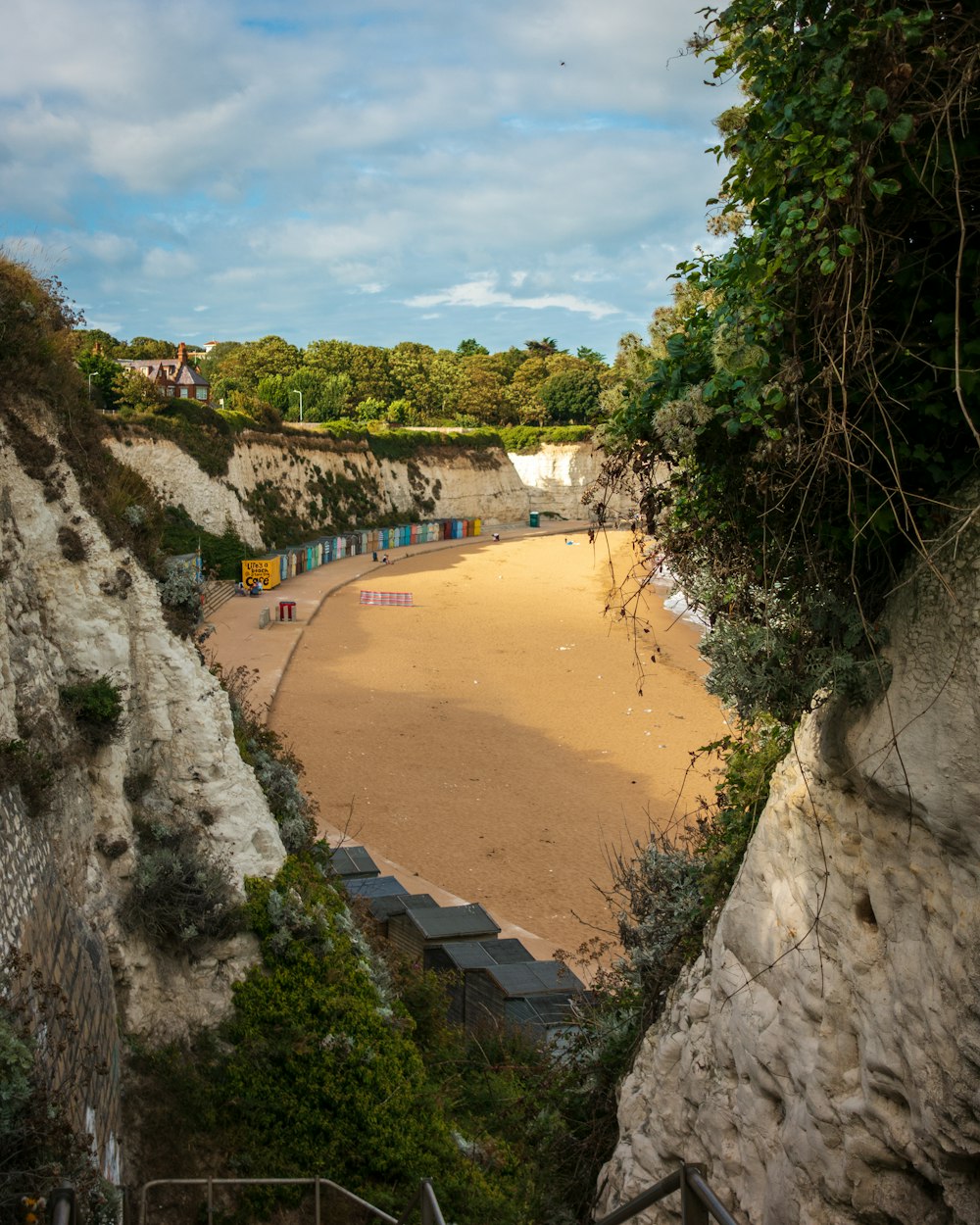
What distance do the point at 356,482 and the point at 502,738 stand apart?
34.9 metres

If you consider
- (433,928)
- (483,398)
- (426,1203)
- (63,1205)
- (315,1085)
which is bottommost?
(433,928)

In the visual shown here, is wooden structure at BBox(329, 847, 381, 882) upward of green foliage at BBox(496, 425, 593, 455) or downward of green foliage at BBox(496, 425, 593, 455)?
downward

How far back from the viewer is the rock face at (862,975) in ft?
13.5

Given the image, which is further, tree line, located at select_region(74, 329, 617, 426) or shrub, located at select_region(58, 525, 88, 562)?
tree line, located at select_region(74, 329, 617, 426)

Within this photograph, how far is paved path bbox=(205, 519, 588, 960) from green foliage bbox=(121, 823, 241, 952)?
108 inches

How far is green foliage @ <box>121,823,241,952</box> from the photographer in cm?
897

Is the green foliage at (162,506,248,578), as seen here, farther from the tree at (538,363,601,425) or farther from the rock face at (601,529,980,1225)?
the tree at (538,363,601,425)

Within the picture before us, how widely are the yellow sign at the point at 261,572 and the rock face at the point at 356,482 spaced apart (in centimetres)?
306

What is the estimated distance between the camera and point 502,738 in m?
23.0

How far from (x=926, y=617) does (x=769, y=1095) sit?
2.80 meters

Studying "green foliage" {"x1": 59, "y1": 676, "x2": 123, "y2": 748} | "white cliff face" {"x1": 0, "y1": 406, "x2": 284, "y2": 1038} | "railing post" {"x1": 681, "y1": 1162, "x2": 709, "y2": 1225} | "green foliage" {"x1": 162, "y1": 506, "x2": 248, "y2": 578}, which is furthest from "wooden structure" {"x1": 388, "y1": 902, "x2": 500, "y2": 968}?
"green foliage" {"x1": 162, "y1": 506, "x2": 248, "y2": 578}

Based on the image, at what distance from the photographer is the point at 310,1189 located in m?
8.12

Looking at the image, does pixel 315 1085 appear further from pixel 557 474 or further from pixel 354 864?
pixel 557 474

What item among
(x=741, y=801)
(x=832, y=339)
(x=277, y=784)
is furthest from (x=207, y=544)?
(x=832, y=339)
